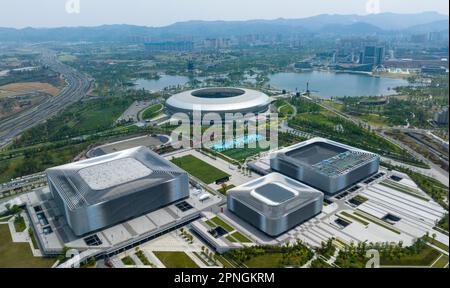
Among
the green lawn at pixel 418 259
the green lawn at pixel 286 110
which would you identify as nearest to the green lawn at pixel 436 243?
the green lawn at pixel 418 259

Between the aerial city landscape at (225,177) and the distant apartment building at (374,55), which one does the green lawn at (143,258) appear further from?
the distant apartment building at (374,55)

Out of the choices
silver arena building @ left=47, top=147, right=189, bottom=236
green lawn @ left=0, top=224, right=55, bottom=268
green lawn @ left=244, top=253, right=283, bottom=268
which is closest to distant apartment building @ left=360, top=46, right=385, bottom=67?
silver arena building @ left=47, top=147, right=189, bottom=236

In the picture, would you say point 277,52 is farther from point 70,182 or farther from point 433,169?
point 70,182

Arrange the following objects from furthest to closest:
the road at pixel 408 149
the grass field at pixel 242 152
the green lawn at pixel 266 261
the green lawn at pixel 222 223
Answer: the grass field at pixel 242 152 → the road at pixel 408 149 → the green lawn at pixel 222 223 → the green lawn at pixel 266 261

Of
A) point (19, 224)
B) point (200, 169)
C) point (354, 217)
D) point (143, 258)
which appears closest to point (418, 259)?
point (354, 217)

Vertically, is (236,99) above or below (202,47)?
below

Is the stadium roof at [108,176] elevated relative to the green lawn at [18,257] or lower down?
elevated

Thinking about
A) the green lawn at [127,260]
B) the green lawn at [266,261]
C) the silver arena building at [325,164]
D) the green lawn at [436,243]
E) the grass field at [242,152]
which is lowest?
the green lawn at [127,260]
